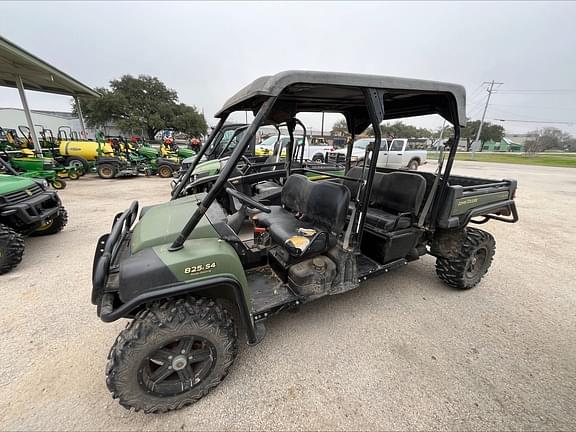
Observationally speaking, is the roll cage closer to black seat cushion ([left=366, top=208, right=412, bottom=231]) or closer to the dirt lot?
black seat cushion ([left=366, top=208, right=412, bottom=231])

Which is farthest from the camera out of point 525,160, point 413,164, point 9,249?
point 525,160

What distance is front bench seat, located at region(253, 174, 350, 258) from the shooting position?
2.13 meters

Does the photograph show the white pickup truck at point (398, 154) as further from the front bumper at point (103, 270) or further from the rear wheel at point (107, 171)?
the front bumper at point (103, 270)

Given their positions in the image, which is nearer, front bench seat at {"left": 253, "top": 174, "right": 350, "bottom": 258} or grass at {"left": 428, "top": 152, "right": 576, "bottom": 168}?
front bench seat at {"left": 253, "top": 174, "right": 350, "bottom": 258}

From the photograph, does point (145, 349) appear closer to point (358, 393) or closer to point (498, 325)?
point (358, 393)

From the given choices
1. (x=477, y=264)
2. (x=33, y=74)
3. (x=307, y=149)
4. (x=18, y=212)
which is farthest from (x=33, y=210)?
(x=33, y=74)

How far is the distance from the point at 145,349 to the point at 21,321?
6.02 feet

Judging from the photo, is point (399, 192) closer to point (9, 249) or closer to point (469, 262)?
point (469, 262)

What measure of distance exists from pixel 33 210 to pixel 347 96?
4091 mm

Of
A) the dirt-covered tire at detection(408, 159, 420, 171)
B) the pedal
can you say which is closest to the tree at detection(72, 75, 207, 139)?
the dirt-covered tire at detection(408, 159, 420, 171)

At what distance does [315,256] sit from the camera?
2.28 metres

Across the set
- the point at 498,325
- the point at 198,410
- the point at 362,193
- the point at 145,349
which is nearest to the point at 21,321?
the point at 145,349

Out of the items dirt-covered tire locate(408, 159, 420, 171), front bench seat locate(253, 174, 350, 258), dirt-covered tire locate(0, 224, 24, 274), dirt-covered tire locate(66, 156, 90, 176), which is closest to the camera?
front bench seat locate(253, 174, 350, 258)

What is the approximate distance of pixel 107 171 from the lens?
34.0ft
